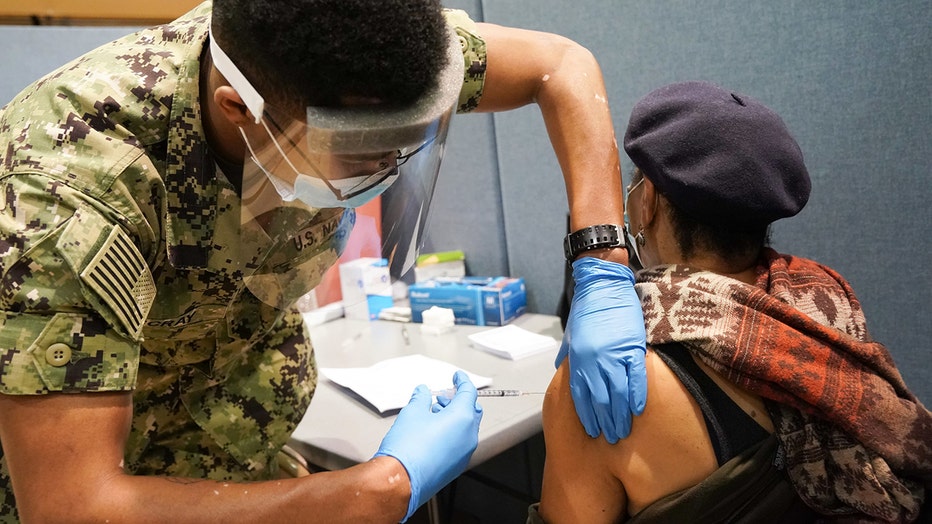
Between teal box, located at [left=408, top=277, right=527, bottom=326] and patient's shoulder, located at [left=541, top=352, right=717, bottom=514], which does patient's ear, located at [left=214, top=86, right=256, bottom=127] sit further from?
teal box, located at [left=408, top=277, right=527, bottom=326]

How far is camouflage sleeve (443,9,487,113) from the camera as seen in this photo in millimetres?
1133

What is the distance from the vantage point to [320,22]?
690mm

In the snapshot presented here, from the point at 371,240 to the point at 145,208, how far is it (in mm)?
475

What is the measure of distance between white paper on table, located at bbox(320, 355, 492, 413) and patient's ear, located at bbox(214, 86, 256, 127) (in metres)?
0.77

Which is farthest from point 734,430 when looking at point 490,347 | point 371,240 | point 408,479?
point 490,347

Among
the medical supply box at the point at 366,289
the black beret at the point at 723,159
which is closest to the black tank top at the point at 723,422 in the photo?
the black beret at the point at 723,159

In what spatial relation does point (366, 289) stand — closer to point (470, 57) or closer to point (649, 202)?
point (470, 57)

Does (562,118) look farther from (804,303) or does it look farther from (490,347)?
(490,347)

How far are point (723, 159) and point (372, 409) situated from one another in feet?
3.03

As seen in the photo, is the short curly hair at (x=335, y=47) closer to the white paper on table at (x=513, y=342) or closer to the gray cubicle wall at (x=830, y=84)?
the gray cubicle wall at (x=830, y=84)

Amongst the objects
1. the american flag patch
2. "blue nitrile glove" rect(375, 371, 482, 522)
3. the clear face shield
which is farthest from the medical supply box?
the american flag patch

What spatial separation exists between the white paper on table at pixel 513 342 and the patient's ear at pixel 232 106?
1.04m

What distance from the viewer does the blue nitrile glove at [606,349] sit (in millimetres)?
979

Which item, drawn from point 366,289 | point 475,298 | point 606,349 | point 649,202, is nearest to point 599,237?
point 649,202
